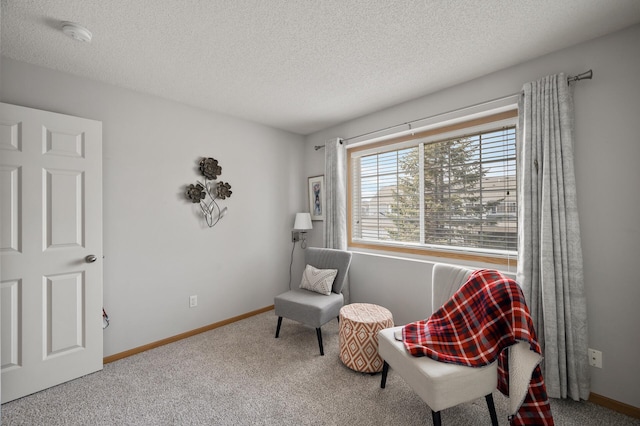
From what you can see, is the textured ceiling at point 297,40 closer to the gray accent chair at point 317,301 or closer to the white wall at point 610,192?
the white wall at point 610,192

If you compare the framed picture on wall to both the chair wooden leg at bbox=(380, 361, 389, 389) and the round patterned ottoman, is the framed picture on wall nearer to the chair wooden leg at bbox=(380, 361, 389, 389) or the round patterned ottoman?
the round patterned ottoman

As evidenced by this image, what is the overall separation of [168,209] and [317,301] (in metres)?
1.76

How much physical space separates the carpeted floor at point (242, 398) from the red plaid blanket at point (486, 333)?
0.41 meters

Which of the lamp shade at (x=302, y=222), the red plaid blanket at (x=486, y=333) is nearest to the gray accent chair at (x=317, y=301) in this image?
the lamp shade at (x=302, y=222)

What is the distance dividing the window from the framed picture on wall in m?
0.43

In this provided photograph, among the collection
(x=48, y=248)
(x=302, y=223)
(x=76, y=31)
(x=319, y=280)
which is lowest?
(x=319, y=280)

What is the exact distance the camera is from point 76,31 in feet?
5.64

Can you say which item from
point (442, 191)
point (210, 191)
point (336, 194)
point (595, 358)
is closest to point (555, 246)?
point (595, 358)

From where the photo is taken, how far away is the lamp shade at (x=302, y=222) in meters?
3.71

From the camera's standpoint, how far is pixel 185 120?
2.93 meters

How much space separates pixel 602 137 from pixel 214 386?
3.22 metres

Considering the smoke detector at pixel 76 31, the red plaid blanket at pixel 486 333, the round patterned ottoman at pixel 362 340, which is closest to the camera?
the red plaid blanket at pixel 486 333

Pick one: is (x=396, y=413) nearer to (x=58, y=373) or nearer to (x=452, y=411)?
(x=452, y=411)

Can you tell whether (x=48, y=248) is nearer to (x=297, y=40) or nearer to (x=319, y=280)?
(x=319, y=280)
